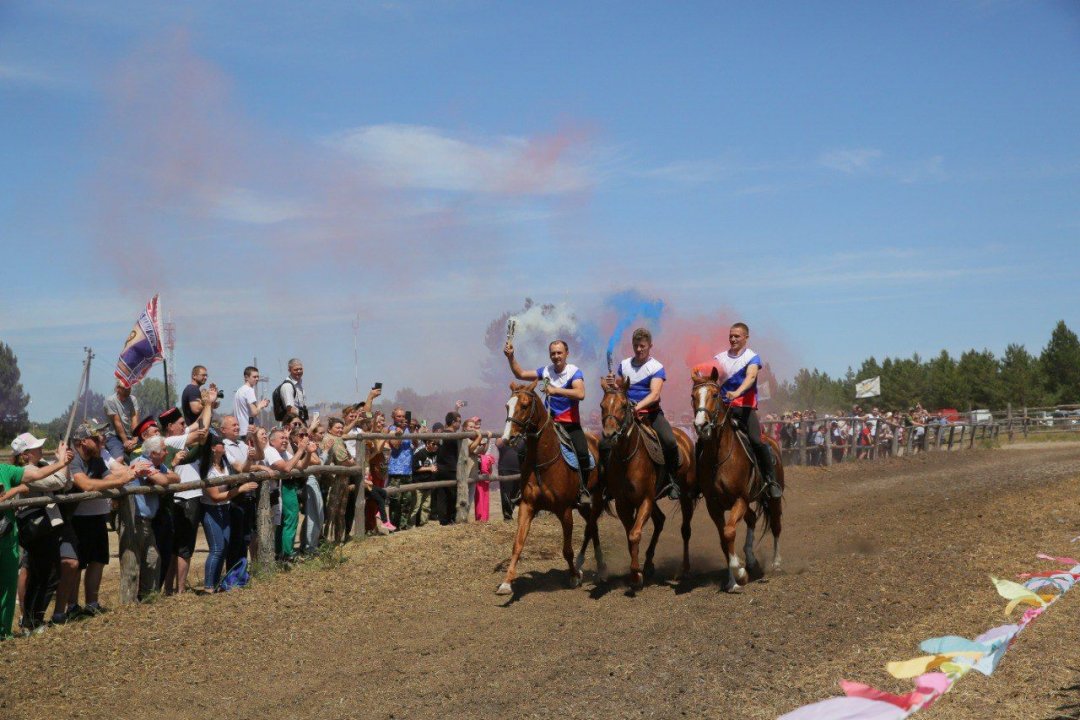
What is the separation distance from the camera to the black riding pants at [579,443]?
12.0m

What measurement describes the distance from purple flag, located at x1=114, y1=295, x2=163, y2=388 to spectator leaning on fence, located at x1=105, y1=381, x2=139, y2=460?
660mm

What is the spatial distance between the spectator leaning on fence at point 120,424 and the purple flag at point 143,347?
66cm

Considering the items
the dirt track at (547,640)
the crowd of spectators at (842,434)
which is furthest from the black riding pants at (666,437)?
the crowd of spectators at (842,434)

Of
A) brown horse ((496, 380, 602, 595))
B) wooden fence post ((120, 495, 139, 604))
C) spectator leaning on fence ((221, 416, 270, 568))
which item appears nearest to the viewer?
wooden fence post ((120, 495, 139, 604))

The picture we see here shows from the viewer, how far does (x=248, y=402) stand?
1453 cm

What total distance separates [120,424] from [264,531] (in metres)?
2.30

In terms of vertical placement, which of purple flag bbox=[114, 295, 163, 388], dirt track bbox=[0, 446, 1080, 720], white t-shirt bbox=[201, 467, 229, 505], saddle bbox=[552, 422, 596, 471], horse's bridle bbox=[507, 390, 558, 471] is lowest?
dirt track bbox=[0, 446, 1080, 720]

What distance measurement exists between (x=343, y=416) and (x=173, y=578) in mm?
4427

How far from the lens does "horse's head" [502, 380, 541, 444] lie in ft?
36.1

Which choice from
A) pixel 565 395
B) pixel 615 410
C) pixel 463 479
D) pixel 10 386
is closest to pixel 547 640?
pixel 615 410

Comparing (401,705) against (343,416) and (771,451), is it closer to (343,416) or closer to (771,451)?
(771,451)

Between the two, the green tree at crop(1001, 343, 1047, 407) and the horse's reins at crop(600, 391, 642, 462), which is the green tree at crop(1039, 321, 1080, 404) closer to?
the green tree at crop(1001, 343, 1047, 407)

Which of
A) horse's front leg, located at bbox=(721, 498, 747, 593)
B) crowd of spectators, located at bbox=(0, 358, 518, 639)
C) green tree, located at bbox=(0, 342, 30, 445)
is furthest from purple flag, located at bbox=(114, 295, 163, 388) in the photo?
green tree, located at bbox=(0, 342, 30, 445)

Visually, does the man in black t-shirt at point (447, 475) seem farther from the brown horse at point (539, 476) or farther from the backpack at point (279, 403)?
the brown horse at point (539, 476)
